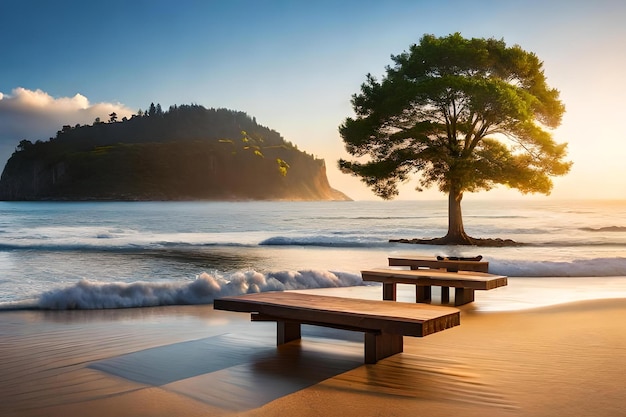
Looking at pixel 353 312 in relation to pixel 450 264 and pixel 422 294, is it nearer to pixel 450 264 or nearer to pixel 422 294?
pixel 422 294

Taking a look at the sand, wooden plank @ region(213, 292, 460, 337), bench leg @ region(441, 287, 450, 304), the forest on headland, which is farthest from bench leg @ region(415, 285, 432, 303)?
the forest on headland

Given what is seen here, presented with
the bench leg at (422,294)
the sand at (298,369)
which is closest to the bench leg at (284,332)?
the sand at (298,369)

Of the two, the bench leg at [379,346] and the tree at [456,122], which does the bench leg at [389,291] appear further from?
the tree at [456,122]

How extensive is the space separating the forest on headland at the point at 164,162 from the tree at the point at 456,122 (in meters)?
108

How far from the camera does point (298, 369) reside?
15.7 feet

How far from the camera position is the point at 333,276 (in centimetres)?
1077

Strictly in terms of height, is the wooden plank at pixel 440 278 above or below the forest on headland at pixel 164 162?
below

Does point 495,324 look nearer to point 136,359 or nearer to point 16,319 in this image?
point 136,359

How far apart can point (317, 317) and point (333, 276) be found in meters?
5.91

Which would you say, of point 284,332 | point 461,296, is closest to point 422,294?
point 461,296

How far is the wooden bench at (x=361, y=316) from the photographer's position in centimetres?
448

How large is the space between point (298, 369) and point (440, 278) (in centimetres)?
393

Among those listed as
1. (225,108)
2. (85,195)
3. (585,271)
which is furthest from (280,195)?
(585,271)

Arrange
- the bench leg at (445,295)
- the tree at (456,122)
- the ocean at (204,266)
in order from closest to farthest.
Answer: the ocean at (204,266)
the bench leg at (445,295)
the tree at (456,122)
